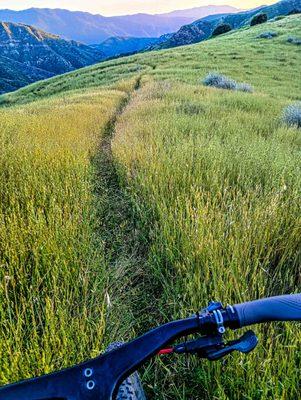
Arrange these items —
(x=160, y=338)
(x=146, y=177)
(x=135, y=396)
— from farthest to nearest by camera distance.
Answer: (x=146, y=177) → (x=135, y=396) → (x=160, y=338)

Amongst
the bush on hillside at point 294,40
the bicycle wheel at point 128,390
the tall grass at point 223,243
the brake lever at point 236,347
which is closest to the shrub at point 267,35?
the bush on hillside at point 294,40

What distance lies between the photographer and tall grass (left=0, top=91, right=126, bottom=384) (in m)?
1.76

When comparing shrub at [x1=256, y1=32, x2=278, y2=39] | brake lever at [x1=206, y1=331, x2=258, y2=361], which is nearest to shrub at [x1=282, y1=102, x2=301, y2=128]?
brake lever at [x1=206, y1=331, x2=258, y2=361]

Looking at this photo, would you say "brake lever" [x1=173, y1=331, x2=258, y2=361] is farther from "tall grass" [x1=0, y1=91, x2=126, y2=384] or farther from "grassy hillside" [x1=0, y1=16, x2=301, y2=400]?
"tall grass" [x1=0, y1=91, x2=126, y2=384]

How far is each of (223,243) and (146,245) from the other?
1023mm

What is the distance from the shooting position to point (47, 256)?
2605mm

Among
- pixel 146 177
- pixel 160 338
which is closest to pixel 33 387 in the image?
pixel 160 338

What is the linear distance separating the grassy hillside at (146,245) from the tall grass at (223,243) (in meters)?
0.02

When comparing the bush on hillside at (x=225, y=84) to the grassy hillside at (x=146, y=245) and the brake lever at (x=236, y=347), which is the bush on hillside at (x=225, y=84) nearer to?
the grassy hillside at (x=146, y=245)

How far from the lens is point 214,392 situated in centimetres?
164

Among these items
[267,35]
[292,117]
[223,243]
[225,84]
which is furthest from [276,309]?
[267,35]

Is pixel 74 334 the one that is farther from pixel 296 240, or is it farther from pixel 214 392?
pixel 296 240

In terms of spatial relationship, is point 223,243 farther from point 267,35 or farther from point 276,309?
point 267,35

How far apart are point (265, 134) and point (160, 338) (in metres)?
7.04
